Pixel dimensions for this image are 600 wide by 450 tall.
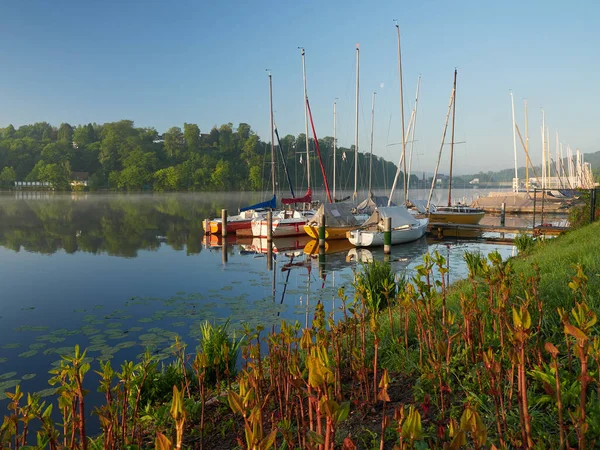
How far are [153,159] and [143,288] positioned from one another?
120530mm

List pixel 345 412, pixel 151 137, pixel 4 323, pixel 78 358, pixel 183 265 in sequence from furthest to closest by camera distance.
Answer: pixel 151 137 < pixel 183 265 < pixel 4 323 < pixel 78 358 < pixel 345 412

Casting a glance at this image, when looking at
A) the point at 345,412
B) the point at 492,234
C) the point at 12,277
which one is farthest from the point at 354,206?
the point at 345,412

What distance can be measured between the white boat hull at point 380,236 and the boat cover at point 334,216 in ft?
8.01

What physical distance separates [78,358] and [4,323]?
32.1 feet

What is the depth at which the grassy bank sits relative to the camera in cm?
204

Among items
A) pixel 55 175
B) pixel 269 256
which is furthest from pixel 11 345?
pixel 55 175

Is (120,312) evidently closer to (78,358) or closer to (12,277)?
(12,277)

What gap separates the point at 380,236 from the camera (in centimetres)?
2325

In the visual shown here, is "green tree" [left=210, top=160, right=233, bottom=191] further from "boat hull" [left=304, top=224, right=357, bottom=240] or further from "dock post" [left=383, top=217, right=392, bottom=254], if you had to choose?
"dock post" [left=383, top=217, right=392, bottom=254]

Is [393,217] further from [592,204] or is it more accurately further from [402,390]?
[402,390]

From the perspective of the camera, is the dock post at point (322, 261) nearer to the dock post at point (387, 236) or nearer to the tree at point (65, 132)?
the dock post at point (387, 236)

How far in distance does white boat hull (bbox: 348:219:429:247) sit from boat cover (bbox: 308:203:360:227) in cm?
244

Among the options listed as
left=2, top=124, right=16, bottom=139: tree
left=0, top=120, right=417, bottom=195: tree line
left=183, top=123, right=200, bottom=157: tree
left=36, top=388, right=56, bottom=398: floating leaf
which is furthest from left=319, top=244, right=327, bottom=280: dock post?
left=2, top=124, right=16, bottom=139: tree

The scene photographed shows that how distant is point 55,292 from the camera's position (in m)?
14.2
